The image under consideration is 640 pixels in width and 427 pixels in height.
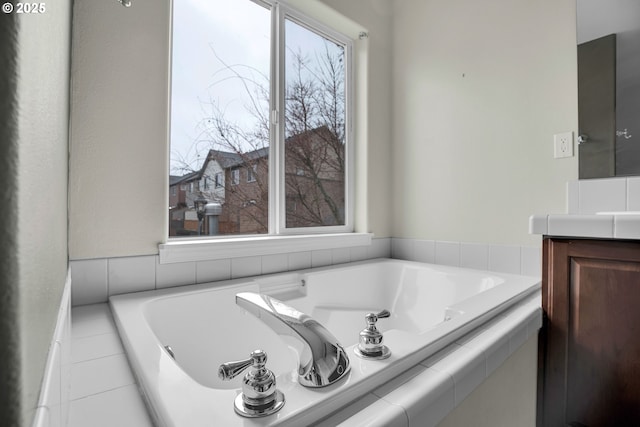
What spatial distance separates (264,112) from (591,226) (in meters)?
1.55

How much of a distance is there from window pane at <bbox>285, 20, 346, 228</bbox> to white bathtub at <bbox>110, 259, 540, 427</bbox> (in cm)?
41

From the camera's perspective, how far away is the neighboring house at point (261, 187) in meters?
1.53

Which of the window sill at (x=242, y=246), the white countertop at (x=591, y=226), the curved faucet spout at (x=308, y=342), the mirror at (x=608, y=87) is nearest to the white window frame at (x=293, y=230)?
the window sill at (x=242, y=246)

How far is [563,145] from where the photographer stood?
152cm

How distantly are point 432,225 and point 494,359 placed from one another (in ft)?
4.29

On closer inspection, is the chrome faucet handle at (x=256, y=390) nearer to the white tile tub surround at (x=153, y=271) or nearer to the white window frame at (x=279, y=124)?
the white tile tub surround at (x=153, y=271)

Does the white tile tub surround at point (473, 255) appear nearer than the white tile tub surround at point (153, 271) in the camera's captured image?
No

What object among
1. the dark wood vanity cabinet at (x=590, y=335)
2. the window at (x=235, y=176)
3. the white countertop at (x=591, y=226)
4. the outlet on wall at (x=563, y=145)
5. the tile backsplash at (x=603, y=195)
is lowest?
the dark wood vanity cabinet at (x=590, y=335)

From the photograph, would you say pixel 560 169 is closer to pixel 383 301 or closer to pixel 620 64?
pixel 620 64

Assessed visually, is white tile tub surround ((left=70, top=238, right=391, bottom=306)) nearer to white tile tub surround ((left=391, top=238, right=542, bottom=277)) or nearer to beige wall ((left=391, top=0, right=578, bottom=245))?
white tile tub surround ((left=391, top=238, right=542, bottom=277))

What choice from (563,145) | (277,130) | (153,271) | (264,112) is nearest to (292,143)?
(277,130)

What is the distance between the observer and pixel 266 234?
1797mm

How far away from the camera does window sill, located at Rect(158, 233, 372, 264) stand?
131cm

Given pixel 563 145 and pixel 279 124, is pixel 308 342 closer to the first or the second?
pixel 279 124
